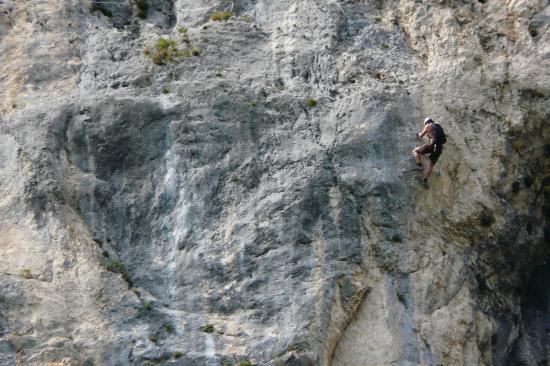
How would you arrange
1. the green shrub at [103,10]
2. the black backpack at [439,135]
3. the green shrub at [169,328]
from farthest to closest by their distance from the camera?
the green shrub at [103,10], the black backpack at [439,135], the green shrub at [169,328]

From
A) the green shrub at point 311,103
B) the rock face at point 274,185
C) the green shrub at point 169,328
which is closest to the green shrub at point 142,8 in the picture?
the rock face at point 274,185

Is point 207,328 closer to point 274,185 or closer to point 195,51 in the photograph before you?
point 274,185

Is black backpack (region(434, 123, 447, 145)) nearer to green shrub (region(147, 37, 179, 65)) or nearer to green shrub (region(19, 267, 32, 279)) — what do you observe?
green shrub (region(147, 37, 179, 65))

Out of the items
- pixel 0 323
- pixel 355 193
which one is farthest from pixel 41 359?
pixel 355 193

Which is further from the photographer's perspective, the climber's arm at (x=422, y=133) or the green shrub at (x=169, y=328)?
the climber's arm at (x=422, y=133)

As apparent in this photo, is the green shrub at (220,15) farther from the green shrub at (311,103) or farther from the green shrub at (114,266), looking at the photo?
the green shrub at (114,266)

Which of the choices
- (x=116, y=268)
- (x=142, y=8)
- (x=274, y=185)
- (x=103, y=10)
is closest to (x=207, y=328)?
(x=116, y=268)

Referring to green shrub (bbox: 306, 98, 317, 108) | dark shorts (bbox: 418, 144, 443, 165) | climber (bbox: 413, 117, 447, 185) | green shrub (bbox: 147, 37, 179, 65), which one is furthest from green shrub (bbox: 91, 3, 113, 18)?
dark shorts (bbox: 418, 144, 443, 165)

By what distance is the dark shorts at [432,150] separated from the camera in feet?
78.9

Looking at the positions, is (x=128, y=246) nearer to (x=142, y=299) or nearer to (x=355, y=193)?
(x=142, y=299)

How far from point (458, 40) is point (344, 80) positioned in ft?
9.69

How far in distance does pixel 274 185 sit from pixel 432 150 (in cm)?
364

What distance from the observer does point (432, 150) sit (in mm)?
24109

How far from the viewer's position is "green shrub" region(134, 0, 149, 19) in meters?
27.7
